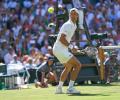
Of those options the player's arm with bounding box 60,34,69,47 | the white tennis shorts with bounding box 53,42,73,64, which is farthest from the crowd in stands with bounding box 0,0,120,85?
the player's arm with bounding box 60,34,69,47

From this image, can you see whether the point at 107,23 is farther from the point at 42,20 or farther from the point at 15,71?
the point at 15,71

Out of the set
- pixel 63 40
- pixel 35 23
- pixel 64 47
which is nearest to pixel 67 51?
pixel 64 47

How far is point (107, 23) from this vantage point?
28.1m

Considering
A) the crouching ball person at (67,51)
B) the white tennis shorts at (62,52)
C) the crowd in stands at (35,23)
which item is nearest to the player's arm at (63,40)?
the crouching ball person at (67,51)

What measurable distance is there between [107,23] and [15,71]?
8159 mm

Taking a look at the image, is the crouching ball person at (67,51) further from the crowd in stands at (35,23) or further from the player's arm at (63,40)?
the crowd in stands at (35,23)

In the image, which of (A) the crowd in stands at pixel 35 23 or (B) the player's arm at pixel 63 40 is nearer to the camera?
(B) the player's arm at pixel 63 40

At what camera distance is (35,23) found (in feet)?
95.4

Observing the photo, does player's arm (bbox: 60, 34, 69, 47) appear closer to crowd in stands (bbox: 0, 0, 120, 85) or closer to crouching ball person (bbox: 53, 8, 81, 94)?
crouching ball person (bbox: 53, 8, 81, 94)

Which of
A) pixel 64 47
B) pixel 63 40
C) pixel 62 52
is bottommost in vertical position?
pixel 62 52

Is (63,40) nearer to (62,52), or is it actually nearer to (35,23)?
(62,52)

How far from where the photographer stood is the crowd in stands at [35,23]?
1070 inches

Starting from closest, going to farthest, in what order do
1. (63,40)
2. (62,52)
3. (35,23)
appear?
(63,40), (62,52), (35,23)

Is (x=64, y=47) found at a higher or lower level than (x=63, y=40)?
lower
